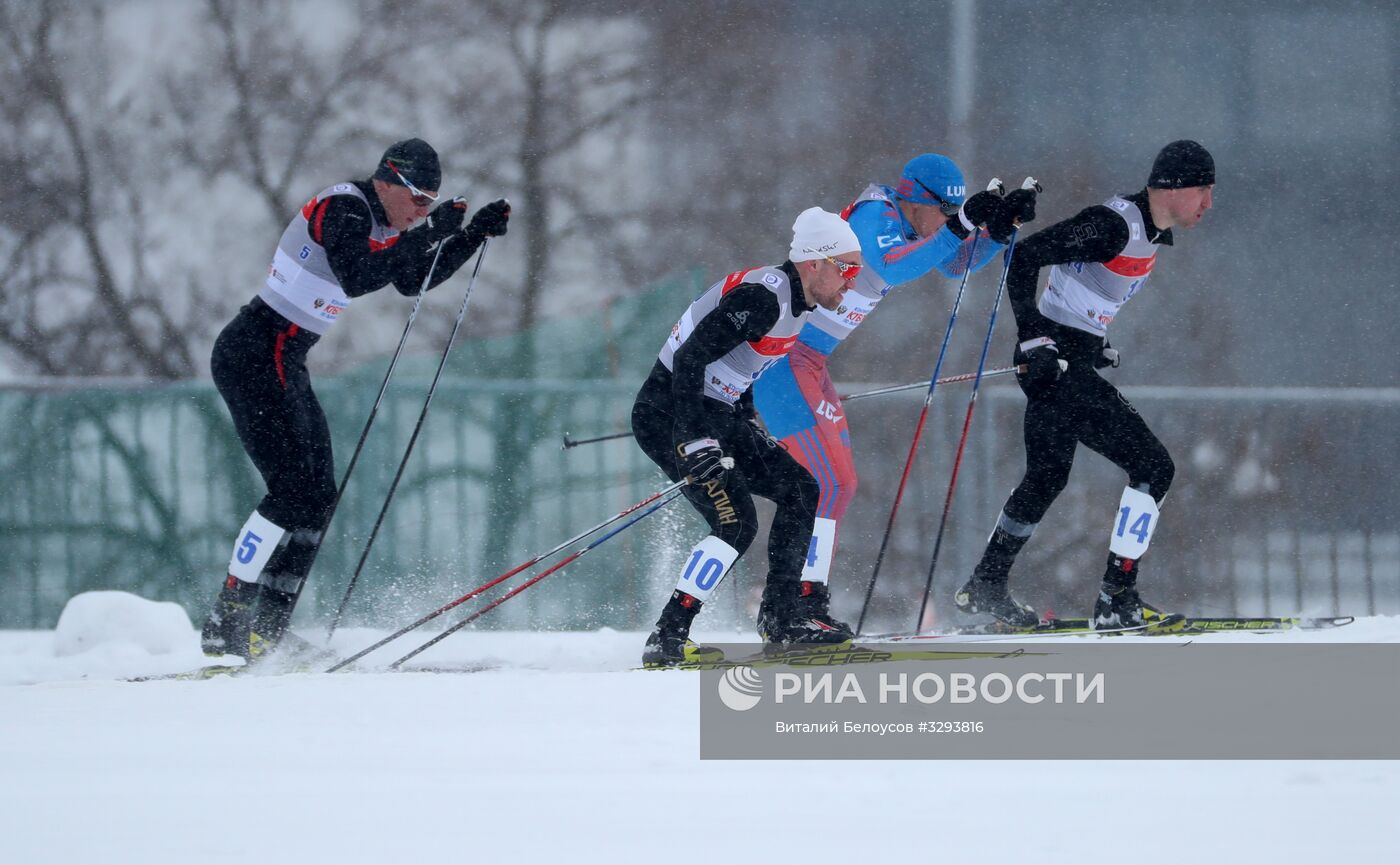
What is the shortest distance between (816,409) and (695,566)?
0.73 m

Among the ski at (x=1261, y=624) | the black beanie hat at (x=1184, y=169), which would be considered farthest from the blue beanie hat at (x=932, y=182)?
the ski at (x=1261, y=624)

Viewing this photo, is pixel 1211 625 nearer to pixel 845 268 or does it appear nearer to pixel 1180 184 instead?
pixel 1180 184

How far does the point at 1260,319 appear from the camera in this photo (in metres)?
7.65

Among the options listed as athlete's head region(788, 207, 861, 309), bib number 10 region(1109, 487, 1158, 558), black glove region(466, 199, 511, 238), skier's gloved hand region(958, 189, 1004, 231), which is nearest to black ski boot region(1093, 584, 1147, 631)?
bib number 10 region(1109, 487, 1158, 558)

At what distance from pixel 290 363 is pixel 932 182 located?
204 centimetres

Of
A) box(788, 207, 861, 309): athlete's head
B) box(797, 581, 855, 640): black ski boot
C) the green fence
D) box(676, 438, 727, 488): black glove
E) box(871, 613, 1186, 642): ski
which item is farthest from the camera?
the green fence

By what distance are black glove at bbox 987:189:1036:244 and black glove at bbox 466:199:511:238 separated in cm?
150

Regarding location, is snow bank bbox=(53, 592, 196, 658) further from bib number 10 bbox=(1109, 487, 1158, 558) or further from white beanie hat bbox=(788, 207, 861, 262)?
bib number 10 bbox=(1109, 487, 1158, 558)

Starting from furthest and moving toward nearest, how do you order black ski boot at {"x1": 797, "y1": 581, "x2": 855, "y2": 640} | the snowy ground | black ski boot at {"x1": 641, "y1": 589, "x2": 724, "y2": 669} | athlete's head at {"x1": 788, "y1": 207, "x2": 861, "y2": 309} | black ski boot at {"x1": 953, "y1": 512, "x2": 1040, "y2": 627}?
black ski boot at {"x1": 953, "y1": 512, "x2": 1040, "y2": 627}
black ski boot at {"x1": 797, "y1": 581, "x2": 855, "y2": 640}
black ski boot at {"x1": 641, "y1": 589, "x2": 724, "y2": 669}
athlete's head at {"x1": 788, "y1": 207, "x2": 861, "y2": 309}
the snowy ground

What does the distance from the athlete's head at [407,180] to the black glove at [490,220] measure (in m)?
0.14

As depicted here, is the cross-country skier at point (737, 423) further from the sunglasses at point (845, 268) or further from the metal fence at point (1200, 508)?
the metal fence at point (1200, 508)

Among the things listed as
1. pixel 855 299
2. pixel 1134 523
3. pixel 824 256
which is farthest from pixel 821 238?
pixel 1134 523

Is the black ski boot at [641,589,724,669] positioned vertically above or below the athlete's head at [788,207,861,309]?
below

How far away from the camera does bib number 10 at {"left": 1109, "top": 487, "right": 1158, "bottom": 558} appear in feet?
14.2
